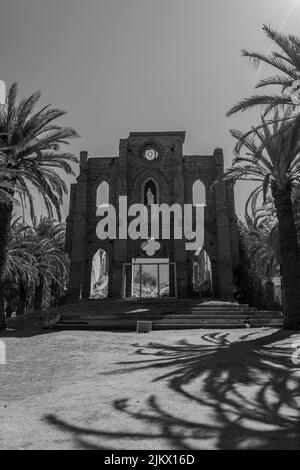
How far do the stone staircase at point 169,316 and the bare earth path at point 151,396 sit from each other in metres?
4.64

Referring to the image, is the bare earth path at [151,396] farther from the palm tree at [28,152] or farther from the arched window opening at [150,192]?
the arched window opening at [150,192]

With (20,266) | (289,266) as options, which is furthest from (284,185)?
(20,266)

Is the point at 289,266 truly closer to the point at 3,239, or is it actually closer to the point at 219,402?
the point at 219,402

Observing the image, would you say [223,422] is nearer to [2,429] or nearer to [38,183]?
[2,429]

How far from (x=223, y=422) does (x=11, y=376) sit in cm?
520

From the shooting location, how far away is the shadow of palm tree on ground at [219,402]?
14.3ft

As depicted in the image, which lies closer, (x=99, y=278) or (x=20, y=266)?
(x=20, y=266)

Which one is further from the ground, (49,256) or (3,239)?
(49,256)

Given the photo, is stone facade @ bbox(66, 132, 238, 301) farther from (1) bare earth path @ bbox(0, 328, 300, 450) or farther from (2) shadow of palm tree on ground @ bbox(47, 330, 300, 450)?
(2) shadow of palm tree on ground @ bbox(47, 330, 300, 450)

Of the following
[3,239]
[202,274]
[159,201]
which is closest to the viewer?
[3,239]

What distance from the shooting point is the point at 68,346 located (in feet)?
38.9

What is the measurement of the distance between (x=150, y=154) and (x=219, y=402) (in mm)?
25239

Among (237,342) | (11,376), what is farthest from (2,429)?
(237,342)

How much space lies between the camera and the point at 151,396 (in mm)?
6223
